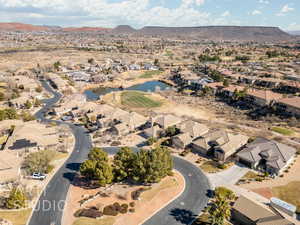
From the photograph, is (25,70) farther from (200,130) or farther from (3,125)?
(200,130)

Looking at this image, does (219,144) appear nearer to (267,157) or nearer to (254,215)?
(267,157)

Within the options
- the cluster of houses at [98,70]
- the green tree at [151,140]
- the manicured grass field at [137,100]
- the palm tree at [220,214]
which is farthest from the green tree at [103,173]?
the cluster of houses at [98,70]

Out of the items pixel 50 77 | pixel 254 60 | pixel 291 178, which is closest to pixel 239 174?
pixel 291 178

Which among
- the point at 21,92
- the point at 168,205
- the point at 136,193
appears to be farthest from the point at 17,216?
the point at 21,92

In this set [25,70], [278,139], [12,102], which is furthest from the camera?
[25,70]

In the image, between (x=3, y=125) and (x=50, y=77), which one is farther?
(x=50, y=77)

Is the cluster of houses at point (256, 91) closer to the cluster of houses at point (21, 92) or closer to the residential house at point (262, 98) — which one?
the residential house at point (262, 98)
